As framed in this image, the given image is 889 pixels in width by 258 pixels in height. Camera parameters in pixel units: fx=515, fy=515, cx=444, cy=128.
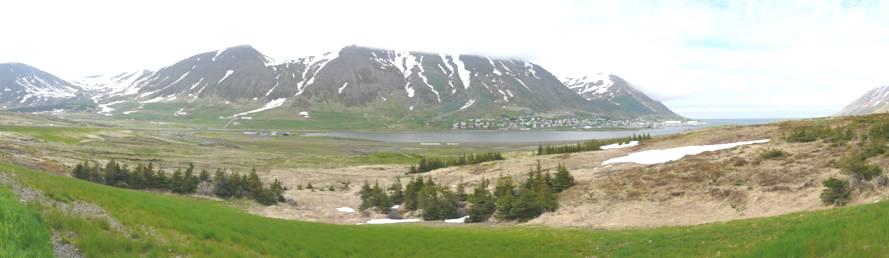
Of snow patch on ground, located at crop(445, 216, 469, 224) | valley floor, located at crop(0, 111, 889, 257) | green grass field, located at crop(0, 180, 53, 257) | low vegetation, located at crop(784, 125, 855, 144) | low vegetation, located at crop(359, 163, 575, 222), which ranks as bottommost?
snow patch on ground, located at crop(445, 216, 469, 224)

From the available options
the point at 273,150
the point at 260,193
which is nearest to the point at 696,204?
the point at 260,193

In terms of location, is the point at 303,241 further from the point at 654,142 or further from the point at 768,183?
the point at 654,142

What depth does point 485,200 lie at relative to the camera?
163 feet

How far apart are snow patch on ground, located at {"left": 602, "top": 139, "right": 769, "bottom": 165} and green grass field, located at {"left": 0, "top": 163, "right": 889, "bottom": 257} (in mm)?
35520

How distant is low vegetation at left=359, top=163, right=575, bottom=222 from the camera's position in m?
46.5

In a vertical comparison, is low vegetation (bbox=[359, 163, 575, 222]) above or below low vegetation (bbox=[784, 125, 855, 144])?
below

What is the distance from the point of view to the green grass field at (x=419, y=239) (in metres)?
14.3

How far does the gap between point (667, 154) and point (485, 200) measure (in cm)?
2890

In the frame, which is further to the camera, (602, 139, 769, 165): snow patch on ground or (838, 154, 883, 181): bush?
(602, 139, 769, 165): snow patch on ground

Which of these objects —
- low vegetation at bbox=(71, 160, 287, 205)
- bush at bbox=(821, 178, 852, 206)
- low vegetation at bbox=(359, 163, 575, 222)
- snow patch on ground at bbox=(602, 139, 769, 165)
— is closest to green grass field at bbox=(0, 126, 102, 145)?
low vegetation at bbox=(71, 160, 287, 205)

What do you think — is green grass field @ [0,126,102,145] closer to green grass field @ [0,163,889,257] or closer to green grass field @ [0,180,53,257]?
green grass field @ [0,163,889,257]

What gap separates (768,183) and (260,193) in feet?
173

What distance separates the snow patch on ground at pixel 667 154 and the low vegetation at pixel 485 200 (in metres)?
14.7

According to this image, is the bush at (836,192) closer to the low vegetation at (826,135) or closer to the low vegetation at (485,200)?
the low vegetation at (826,135)
